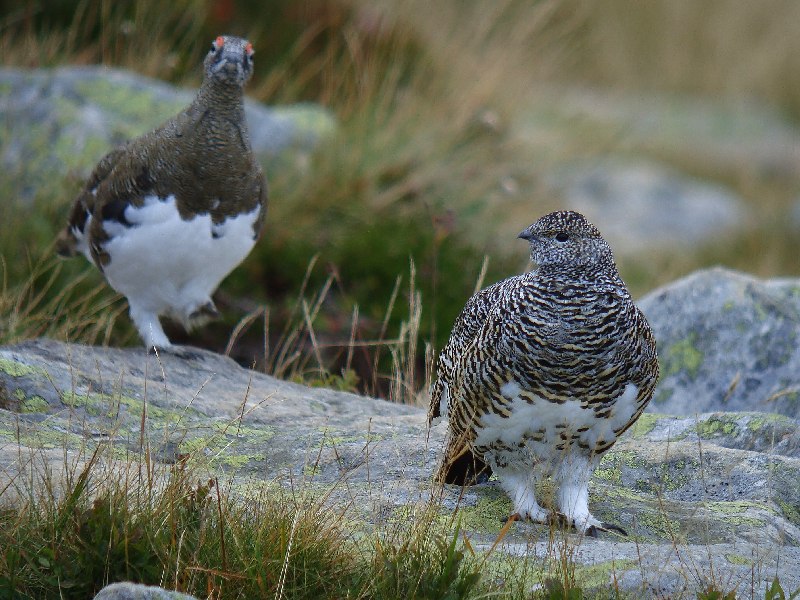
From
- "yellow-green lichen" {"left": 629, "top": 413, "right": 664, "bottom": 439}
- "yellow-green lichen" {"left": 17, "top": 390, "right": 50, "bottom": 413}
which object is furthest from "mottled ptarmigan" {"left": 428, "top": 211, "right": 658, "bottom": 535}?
"yellow-green lichen" {"left": 17, "top": 390, "right": 50, "bottom": 413}

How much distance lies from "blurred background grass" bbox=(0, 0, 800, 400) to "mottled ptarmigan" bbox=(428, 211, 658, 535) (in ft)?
5.90

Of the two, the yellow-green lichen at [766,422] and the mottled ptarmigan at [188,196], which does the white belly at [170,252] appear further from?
the yellow-green lichen at [766,422]

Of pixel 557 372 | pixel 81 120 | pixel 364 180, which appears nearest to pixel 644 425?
pixel 557 372

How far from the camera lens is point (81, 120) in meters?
8.75

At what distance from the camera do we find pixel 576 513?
12.2 ft

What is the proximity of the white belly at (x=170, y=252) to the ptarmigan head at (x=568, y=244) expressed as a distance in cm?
218

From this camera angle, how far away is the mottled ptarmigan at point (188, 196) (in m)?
5.34

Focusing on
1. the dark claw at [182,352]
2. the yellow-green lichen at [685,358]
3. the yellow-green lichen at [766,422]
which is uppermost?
the yellow-green lichen at [685,358]

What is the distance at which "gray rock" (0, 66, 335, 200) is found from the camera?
8.26 m

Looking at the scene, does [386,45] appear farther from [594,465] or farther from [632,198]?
[594,465]

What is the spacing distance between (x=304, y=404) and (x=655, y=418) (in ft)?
5.06

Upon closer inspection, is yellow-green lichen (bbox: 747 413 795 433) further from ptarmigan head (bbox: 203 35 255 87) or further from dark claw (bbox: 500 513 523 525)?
ptarmigan head (bbox: 203 35 255 87)

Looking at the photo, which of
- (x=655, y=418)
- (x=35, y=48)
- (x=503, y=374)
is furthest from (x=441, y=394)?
(x=35, y=48)

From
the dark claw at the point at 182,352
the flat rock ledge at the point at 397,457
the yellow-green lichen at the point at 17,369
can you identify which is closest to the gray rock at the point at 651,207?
the dark claw at the point at 182,352
